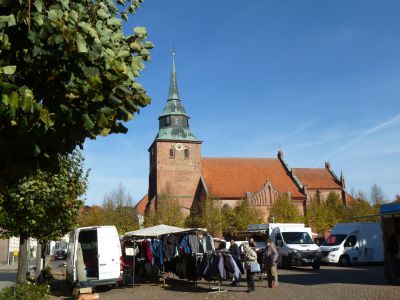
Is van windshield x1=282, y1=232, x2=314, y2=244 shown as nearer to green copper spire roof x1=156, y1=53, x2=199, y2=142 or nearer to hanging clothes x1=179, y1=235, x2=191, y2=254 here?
hanging clothes x1=179, y1=235, x2=191, y2=254

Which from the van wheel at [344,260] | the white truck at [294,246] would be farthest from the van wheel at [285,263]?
the van wheel at [344,260]

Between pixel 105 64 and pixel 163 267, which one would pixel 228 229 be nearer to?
pixel 163 267

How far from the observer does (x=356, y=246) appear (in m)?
27.3

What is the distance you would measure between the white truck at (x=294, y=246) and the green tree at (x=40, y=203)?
491 inches

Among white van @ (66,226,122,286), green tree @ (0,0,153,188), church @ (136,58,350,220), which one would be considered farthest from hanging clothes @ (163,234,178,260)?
church @ (136,58,350,220)

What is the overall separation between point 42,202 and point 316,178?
58385 mm

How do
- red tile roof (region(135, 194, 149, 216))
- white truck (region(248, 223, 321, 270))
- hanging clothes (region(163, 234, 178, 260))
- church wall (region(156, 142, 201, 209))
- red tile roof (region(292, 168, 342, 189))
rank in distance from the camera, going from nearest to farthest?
hanging clothes (region(163, 234, 178, 260))
white truck (region(248, 223, 321, 270))
church wall (region(156, 142, 201, 209))
red tile roof (region(292, 168, 342, 189))
red tile roof (region(135, 194, 149, 216))

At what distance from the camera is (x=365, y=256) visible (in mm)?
27156

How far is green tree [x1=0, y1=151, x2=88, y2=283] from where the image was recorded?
13.8 m

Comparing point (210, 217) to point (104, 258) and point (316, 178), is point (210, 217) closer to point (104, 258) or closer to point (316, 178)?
point (316, 178)

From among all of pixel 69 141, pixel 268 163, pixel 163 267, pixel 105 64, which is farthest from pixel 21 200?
pixel 268 163

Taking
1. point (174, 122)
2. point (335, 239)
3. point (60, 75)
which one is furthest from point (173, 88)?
point (60, 75)

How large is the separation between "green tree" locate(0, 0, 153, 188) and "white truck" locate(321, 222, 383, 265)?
82.6ft

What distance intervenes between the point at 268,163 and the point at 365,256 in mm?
40963
